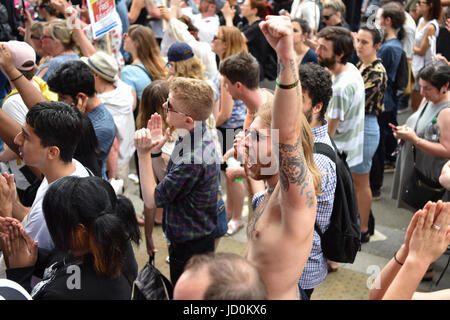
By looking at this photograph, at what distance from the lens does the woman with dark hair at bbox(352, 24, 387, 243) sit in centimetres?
434

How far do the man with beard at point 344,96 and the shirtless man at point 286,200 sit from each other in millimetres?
2321

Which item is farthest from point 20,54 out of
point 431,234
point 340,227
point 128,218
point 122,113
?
point 431,234

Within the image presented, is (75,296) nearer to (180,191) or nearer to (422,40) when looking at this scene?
(180,191)

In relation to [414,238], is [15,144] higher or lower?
lower

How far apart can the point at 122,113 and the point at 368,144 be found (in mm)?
2349

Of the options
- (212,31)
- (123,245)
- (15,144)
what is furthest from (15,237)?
(212,31)

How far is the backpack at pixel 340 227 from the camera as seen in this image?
250 cm

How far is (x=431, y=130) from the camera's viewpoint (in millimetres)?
3709

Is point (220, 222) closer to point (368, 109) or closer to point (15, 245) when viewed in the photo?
point (15, 245)

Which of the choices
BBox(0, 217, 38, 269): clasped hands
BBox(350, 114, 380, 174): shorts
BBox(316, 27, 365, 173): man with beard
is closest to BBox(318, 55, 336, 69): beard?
BBox(316, 27, 365, 173): man with beard

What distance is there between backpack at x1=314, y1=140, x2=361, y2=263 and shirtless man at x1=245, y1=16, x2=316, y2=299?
0.67 m

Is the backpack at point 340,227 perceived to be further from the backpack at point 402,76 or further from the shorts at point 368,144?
the backpack at point 402,76
